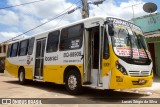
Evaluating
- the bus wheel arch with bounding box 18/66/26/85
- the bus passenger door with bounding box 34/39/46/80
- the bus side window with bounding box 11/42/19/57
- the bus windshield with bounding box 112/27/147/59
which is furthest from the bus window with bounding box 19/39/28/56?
the bus windshield with bounding box 112/27/147/59

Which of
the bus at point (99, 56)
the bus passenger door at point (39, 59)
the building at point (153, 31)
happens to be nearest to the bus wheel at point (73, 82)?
the bus at point (99, 56)

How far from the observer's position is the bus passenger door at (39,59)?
1434 cm

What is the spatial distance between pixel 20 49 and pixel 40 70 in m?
3.70

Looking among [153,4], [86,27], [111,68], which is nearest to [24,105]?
[111,68]

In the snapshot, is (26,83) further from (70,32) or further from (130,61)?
(130,61)

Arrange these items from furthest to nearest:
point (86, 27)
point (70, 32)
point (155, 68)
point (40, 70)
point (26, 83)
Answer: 1. point (155, 68)
2. point (26, 83)
3. point (40, 70)
4. point (70, 32)
5. point (86, 27)

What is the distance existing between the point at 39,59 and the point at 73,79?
13.2ft

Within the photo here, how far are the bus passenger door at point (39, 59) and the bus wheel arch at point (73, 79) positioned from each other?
279 centimetres

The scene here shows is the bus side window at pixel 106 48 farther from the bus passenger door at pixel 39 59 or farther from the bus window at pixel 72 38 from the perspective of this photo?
Result: the bus passenger door at pixel 39 59

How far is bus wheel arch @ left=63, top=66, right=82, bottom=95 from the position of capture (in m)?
10.9

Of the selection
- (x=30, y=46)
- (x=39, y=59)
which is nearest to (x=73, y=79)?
(x=39, y=59)

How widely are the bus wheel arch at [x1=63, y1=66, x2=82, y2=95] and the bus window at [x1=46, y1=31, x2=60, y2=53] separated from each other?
5.43 ft

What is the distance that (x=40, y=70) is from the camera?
14.5 metres

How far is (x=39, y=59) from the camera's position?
1470 centimetres
